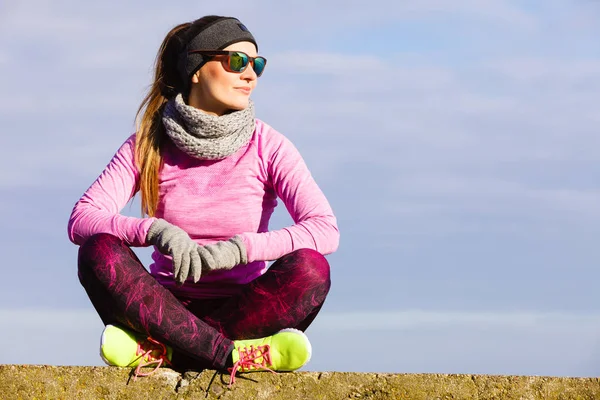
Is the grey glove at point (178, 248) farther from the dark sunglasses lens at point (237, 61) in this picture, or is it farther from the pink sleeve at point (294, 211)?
the dark sunglasses lens at point (237, 61)

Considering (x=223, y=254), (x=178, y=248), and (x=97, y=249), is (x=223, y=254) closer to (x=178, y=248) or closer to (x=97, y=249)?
(x=178, y=248)

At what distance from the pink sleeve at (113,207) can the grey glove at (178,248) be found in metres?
0.08

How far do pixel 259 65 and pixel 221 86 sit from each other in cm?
27

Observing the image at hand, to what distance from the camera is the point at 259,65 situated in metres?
5.64

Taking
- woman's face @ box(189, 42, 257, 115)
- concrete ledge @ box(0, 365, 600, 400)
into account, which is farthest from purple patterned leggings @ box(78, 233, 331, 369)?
woman's face @ box(189, 42, 257, 115)

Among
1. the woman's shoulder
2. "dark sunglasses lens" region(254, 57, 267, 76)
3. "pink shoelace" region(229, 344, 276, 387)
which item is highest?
"dark sunglasses lens" region(254, 57, 267, 76)

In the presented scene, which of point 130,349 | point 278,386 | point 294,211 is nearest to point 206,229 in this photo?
point 294,211

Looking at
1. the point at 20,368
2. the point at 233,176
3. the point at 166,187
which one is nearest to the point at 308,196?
the point at 233,176

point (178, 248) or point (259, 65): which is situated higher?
point (259, 65)

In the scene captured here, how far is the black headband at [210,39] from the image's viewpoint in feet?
18.4

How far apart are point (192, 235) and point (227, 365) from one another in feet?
2.78

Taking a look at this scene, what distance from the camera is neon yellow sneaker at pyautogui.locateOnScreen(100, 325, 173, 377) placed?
5.06 metres

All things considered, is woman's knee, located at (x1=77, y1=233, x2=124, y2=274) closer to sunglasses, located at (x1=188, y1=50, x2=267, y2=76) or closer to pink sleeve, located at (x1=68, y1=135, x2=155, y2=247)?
pink sleeve, located at (x1=68, y1=135, x2=155, y2=247)

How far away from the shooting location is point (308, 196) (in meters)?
5.37
